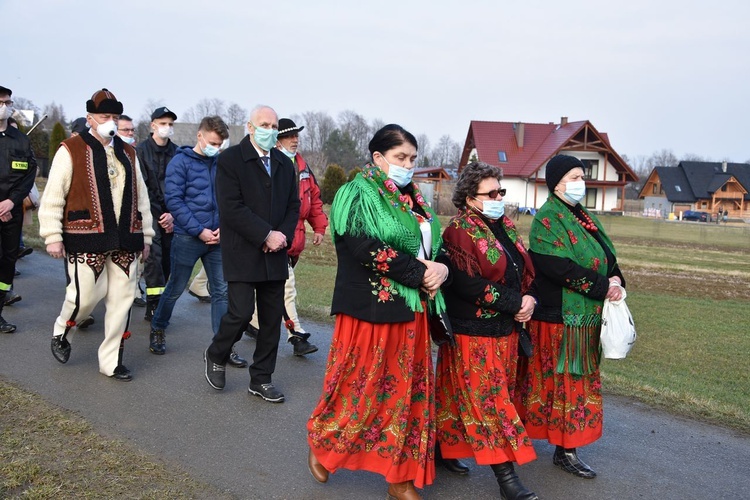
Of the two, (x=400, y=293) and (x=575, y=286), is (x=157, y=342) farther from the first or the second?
(x=575, y=286)

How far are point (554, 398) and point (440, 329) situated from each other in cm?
93

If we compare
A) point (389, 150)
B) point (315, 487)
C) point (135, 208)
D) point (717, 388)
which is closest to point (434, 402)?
point (315, 487)

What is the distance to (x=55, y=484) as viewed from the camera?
391 centimetres

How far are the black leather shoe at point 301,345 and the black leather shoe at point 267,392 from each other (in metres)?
1.17

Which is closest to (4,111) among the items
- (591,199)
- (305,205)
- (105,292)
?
(105,292)

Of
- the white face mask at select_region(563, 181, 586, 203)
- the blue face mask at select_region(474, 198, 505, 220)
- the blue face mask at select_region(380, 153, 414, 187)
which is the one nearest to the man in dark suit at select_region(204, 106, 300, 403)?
the blue face mask at select_region(380, 153, 414, 187)

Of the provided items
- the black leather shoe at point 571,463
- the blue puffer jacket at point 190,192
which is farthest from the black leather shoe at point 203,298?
the black leather shoe at point 571,463

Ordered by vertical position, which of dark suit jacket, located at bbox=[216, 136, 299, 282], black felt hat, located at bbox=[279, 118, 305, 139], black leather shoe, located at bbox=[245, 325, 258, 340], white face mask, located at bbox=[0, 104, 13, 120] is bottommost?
black leather shoe, located at bbox=[245, 325, 258, 340]

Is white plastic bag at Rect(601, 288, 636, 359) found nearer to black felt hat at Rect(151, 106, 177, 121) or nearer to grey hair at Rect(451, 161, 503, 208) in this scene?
grey hair at Rect(451, 161, 503, 208)

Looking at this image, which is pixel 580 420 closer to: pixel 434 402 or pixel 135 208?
pixel 434 402

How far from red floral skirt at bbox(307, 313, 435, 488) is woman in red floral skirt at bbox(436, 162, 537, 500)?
26 centimetres

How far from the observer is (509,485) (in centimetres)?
399

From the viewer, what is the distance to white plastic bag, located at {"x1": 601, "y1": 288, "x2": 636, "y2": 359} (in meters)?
4.47

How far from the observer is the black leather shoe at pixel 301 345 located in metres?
6.79
